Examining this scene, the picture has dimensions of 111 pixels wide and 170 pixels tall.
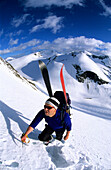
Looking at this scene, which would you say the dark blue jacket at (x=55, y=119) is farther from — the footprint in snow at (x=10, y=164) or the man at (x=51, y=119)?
the footprint in snow at (x=10, y=164)

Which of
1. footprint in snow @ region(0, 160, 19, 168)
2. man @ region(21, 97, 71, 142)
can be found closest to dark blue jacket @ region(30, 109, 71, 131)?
man @ region(21, 97, 71, 142)

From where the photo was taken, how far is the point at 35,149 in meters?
2.87

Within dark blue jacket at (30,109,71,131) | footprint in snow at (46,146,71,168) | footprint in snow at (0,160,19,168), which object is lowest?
footprint in snow at (46,146,71,168)

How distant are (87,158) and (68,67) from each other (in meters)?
78.8

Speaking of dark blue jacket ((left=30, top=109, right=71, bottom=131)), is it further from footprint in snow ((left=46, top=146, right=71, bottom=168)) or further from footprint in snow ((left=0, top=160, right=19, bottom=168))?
footprint in snow ((left=0, top=160, right=19, bottom=168))

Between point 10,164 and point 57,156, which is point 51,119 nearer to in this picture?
point 57,156

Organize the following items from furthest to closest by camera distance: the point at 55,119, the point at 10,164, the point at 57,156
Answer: the point at 55,119
the point at 57,156
the point at 10,164

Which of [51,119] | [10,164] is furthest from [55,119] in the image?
[10,164]

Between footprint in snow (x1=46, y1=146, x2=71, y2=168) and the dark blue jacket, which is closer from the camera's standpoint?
footprint in snow (x1=46, y1=146, x2=71, y2=168)

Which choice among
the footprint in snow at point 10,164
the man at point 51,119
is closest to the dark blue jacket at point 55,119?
the man at point 51,119

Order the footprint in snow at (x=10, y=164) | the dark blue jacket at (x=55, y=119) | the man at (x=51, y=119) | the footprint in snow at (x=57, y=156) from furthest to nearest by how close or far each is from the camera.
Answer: the dark blue jacket at (x=55, y=119) < the man at (x=51, y=119) < the footprint in snow at (x=57, y=156) < the footprint in snow at (x=10, y=164)

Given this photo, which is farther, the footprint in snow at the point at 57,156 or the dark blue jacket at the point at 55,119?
the dark blue jacket at the point at 55,119

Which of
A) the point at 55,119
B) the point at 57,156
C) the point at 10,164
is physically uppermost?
the point at 55,119

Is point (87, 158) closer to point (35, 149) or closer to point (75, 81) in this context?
point (35, 149)
